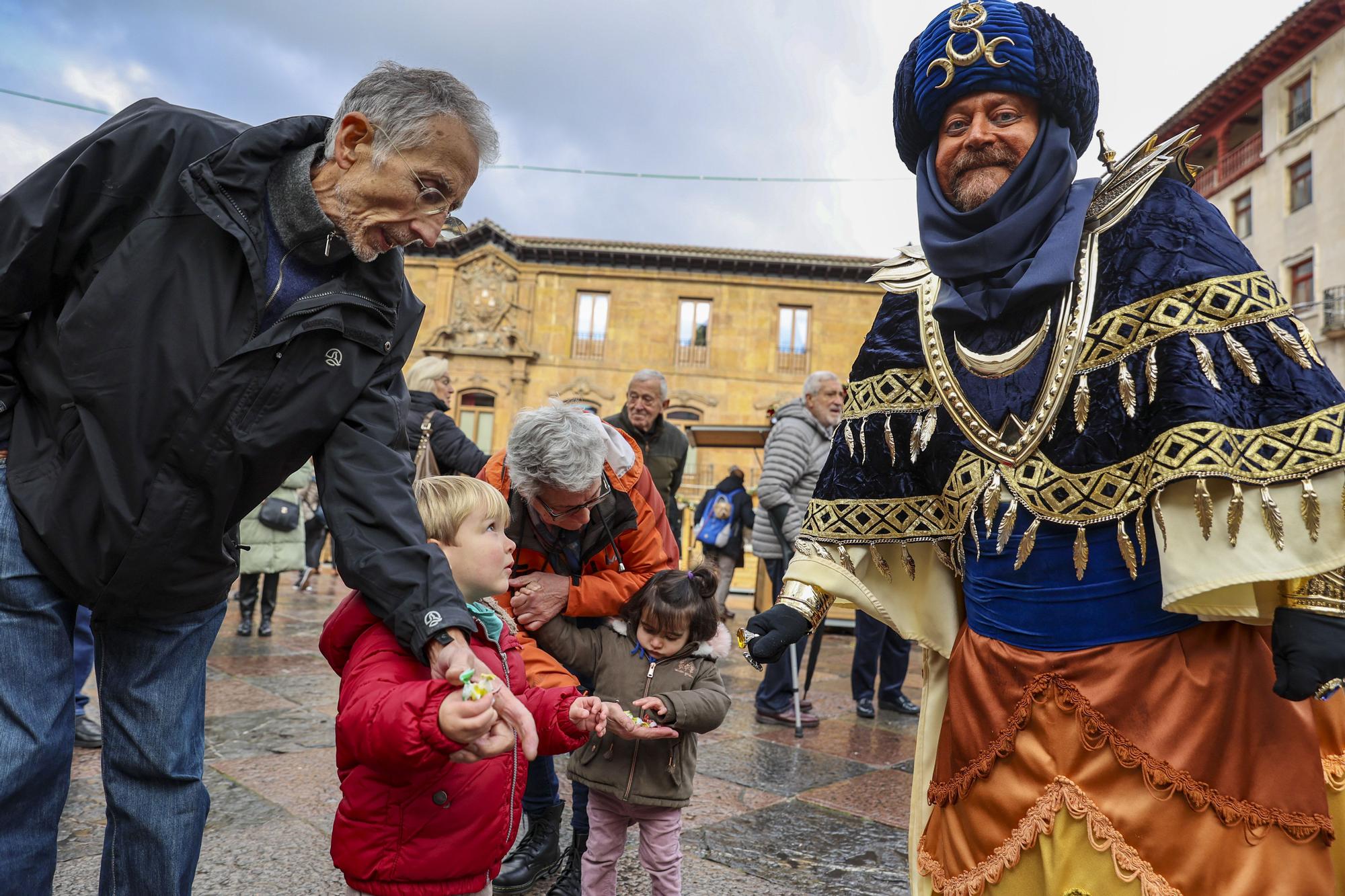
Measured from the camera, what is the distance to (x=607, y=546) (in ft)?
9.23

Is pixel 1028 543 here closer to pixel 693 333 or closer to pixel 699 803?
pixel 699 803

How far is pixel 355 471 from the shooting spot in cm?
180

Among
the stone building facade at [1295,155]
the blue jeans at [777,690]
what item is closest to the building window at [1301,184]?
the stone building facade at [1295,155]

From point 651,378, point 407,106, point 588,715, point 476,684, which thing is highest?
point 651,378

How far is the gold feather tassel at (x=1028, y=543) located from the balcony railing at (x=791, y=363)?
24.2m

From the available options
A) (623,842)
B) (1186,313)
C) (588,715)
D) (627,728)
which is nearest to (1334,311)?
(1186,313)

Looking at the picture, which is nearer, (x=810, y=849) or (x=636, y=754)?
(x=636, y=754)

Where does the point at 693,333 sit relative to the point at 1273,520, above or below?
above

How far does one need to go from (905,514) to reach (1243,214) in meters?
28.7

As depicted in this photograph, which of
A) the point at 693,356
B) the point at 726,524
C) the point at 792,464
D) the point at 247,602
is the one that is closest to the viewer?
the point at 792,464

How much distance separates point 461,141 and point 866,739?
3.96 metres

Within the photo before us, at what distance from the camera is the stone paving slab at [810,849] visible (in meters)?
2.81

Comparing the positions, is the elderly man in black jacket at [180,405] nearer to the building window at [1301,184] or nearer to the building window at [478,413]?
the building window at [478,413]

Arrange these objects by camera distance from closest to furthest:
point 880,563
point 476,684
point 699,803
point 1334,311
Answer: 1. point 476,684
2. point 880,563
3. point 699,803
4. point 1334,311
